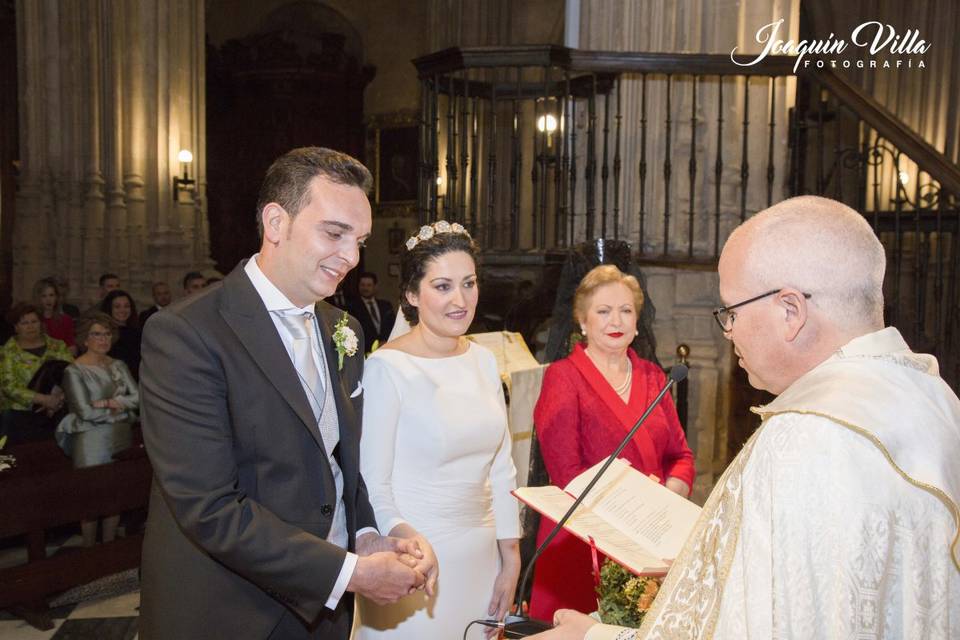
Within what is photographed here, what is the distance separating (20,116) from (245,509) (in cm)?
980

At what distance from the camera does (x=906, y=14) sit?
8578mm

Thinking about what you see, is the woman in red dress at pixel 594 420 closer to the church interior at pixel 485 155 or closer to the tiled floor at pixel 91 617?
the church interior at pixel 485 155

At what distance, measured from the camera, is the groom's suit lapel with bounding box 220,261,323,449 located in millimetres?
1808

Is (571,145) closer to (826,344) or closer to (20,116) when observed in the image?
(826,344)

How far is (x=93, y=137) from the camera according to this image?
982 centimetres

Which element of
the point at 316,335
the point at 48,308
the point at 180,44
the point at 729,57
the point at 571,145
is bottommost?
the point at 48,308

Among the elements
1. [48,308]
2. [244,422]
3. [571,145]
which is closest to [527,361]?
[571,145]

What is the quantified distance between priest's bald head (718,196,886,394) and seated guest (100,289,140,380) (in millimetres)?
5428

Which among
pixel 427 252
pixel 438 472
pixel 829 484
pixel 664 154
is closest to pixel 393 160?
pixel 664 154

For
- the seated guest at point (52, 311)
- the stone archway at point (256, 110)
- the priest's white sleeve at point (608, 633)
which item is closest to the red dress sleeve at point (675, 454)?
the priest's white sleeve at point (608, 633)

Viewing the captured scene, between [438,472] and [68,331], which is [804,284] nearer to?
[438,472]

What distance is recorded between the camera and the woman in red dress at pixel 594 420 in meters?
3.13

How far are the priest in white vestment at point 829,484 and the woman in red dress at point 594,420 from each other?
1802 mm

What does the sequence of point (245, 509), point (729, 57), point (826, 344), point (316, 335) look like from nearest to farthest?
point (826, 344) < point (245, 509) < point (316, 335) < point (729, 57)
